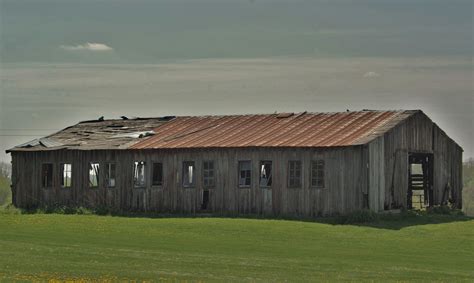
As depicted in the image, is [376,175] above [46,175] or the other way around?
the other way around

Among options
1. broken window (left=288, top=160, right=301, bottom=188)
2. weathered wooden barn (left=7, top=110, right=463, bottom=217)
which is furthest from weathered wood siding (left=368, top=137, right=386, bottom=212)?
broken window (left=288, top=160, right=301, bottom=188)

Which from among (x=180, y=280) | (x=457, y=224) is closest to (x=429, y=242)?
(x=457, y=224)

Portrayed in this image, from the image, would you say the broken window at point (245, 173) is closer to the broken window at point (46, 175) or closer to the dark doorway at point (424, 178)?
the dark doorway at point (424, 178)

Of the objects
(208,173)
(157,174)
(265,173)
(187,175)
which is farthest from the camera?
(157,174)

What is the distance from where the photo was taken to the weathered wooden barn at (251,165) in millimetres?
50062

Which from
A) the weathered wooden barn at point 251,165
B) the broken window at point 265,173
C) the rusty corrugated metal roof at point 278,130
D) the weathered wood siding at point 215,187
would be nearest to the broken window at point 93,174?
the weathered wooden barn at point 251,165

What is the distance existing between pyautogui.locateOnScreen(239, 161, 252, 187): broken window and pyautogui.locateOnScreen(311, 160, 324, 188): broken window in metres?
3.67

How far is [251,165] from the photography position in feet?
172

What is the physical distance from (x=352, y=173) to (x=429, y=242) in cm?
843

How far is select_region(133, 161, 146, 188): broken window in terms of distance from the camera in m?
56.5

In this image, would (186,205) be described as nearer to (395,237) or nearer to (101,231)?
(101,231)

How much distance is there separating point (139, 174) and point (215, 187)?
5568 mm

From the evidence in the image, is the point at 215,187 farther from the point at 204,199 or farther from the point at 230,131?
the point at 230,131

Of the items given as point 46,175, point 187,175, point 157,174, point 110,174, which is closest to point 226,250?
point 187,175
